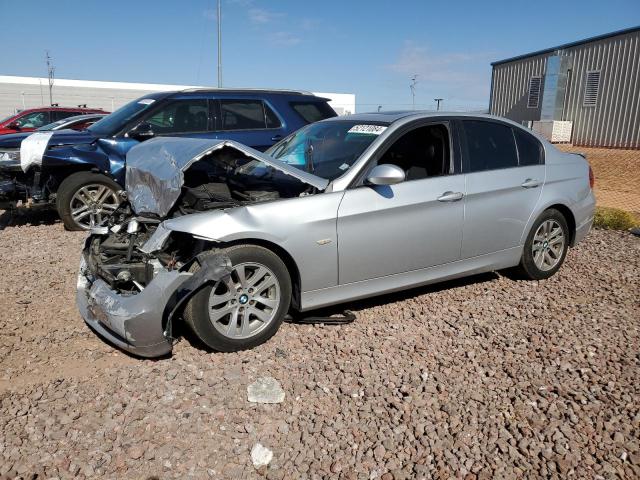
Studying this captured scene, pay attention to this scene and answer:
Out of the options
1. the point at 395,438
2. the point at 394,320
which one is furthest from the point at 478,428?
the point at 394,320

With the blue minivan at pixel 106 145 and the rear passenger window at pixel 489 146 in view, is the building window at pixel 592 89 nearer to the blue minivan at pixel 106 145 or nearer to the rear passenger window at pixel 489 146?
the blue minivan at pixel 106 145

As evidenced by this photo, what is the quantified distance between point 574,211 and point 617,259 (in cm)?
138

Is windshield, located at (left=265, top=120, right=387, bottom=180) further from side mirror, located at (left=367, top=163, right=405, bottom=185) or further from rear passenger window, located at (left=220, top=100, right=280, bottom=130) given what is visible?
rear passenger window, located at (left=220, top=100, right=280, bottom=130)

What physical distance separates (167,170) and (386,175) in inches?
66.4

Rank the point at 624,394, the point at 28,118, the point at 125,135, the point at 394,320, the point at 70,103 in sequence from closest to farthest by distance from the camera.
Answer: the point at 624,394
the point at 394,320
the point at 125,135
the point at 28,118
the point at 70,103

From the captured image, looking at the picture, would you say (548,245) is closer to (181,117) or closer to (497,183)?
(497,183)

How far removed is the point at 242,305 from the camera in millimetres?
3578

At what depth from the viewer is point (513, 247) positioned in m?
4.89

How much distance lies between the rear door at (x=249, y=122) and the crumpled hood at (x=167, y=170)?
9.81 ft

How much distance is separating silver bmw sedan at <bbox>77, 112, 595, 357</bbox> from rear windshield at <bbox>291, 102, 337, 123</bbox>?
2912mm

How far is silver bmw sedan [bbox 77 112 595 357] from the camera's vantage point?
3457mm

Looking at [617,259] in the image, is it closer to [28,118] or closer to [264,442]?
[264,442]

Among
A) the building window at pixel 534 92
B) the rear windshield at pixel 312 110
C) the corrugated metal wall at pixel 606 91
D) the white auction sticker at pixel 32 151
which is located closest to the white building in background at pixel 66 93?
the building window at pixel 534 92

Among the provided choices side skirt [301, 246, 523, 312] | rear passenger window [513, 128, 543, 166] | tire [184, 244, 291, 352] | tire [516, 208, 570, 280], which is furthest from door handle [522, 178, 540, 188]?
tire [184, 244, 291, 352]
